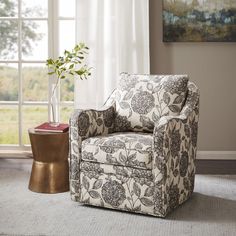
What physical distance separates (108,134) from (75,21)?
157cm

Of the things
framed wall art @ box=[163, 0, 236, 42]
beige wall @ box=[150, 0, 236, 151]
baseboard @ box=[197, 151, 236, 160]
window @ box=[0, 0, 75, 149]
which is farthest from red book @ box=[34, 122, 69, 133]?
baseboard @ box=[197, 151, 236, 160]

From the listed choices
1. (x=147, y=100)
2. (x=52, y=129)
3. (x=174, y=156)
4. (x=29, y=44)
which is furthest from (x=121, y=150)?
(x=29, y=44)

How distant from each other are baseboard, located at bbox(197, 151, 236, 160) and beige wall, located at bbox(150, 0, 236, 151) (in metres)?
0.25

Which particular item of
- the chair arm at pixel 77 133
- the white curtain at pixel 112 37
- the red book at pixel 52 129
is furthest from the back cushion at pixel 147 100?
the white curtain at pixel 112 37

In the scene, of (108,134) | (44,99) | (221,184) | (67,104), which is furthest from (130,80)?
(44,99)

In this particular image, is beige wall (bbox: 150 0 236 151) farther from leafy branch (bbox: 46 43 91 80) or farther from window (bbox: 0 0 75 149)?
window (bbox: 0 0 75 149)

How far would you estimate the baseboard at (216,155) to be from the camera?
5262 mm

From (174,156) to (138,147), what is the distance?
247 millimetres

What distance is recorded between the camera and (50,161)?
4031 mm

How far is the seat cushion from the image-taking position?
11.3 ft

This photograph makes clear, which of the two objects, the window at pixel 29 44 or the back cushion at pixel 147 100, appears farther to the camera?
the window at pixel 29 44

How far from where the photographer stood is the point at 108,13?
5.04m

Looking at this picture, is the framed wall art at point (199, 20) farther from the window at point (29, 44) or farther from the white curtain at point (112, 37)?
the window at point (29, 44)

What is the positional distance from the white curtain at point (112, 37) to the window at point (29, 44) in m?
0.32
